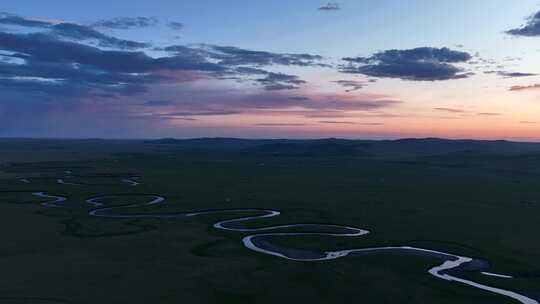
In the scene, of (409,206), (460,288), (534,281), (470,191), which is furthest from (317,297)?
(470,191)

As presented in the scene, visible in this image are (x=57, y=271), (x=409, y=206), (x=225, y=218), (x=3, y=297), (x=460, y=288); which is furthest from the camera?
(x=409, y=206)

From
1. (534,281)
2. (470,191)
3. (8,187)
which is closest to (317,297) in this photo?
(534,281)

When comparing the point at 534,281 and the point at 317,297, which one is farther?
the point at 534,281

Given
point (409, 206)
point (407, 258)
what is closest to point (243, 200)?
point (409, 206)

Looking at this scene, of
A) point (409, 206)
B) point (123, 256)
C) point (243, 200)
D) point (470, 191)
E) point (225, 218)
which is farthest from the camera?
point (470, 191)

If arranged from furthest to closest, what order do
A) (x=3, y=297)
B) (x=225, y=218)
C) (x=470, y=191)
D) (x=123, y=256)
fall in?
(x=470, y=191), (x=225, y=218), (x=123, y=256), (x=3, y=297)

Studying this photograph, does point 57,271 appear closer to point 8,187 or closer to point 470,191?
point 8,187

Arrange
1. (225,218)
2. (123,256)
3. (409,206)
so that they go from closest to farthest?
(123,256) → (225,218) → (409,206)

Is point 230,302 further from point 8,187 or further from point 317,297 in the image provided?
point 8,187

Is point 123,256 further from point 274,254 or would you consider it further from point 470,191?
point 470,191

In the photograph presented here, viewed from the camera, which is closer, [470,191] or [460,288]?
[460,288]
